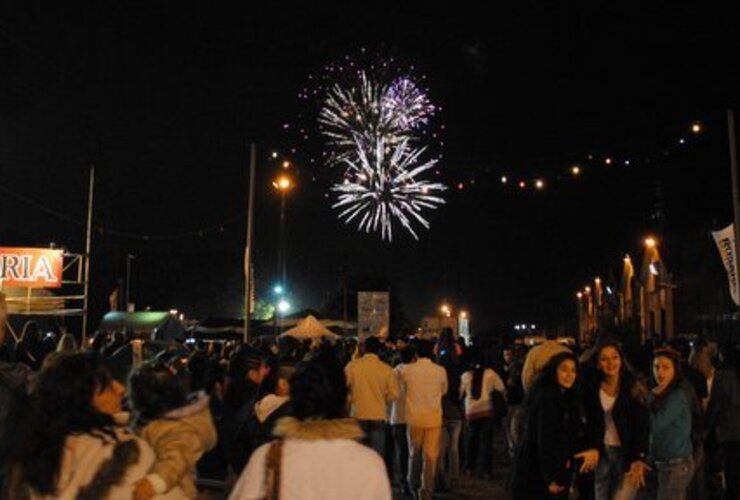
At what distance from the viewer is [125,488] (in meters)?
3.71

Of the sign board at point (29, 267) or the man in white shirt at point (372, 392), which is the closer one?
the man in white shirt at point (372, 392)

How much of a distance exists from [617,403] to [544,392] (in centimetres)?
121

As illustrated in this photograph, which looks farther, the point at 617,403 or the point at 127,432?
the point at 617,403

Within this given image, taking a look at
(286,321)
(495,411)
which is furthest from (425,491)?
(286,321)

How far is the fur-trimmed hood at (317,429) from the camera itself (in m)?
3.63

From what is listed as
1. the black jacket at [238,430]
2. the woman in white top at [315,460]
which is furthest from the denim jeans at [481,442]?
the woman in white top at [315,460]

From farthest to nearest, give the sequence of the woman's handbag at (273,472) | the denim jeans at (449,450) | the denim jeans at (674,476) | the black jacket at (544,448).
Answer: the denim jeans at (449,450), the denim jeans at (674,476), the black jacket at (544,448), the woman's handbag at (273,472)

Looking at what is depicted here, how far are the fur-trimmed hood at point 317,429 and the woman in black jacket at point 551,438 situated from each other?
9.94 ft

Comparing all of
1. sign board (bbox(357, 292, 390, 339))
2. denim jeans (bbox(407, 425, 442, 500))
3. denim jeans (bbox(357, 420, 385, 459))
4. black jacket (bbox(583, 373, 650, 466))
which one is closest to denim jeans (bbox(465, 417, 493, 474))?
denim jeans (bbox(407, 425, 442, 500))

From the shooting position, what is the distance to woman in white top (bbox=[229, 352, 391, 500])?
355cm

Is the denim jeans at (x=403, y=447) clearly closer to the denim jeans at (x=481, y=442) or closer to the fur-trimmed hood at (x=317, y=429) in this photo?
the denim jeans at (x=481, y=442)

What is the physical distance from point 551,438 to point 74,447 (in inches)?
146

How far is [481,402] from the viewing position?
45.8 ft

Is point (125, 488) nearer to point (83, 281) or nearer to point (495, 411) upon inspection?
point (495, 411)
